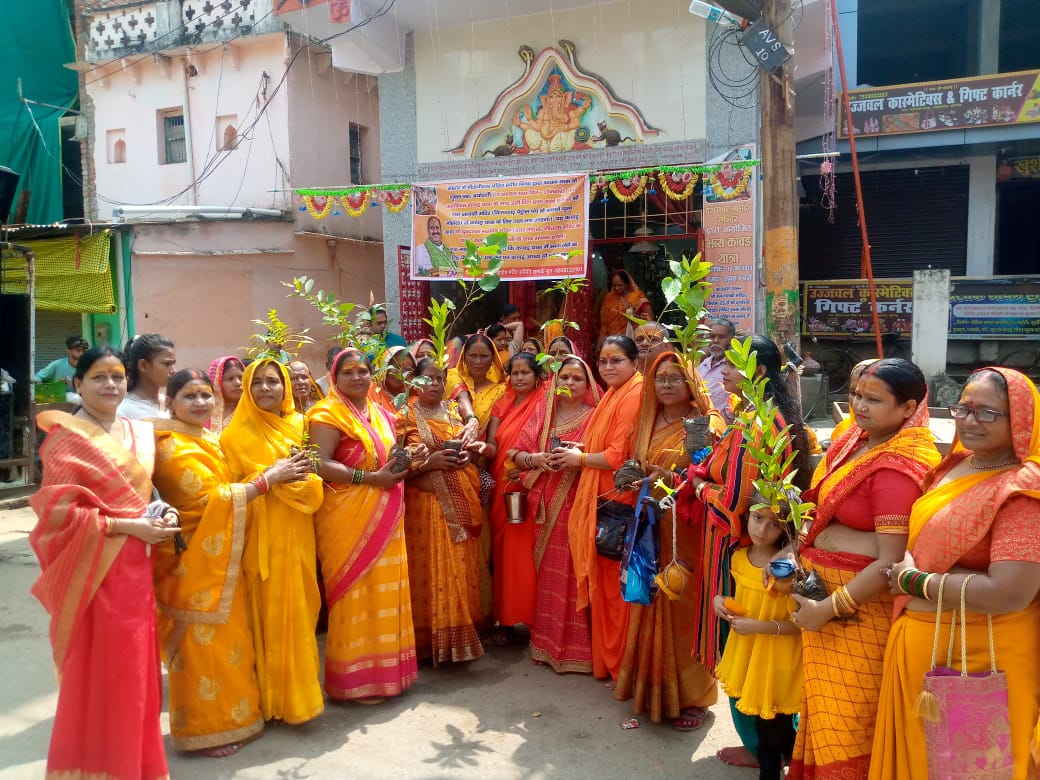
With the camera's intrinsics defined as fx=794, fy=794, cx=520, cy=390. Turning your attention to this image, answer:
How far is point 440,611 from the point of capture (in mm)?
4266

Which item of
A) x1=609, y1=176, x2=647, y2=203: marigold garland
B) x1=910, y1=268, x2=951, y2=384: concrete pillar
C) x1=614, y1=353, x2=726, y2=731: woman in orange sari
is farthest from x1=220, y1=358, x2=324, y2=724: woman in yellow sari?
x1=910, y1=268, x2=951, y2=384: concrete pillar

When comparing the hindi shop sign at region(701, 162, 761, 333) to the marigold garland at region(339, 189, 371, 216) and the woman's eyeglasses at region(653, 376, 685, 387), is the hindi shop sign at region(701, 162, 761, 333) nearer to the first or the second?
the marigold garland at region(339, 189, 371, 216)

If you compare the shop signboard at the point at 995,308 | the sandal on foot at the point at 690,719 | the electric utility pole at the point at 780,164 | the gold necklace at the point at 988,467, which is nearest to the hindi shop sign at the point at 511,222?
the electric utility pole at the point at 780,164

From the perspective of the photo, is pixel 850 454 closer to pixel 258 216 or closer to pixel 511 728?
pixel 511 728

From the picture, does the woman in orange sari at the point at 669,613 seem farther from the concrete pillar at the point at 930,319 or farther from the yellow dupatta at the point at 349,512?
the concrete pillar at the point at 930,319

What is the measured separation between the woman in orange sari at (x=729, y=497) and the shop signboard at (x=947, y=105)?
37.4 ft

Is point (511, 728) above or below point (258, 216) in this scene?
below

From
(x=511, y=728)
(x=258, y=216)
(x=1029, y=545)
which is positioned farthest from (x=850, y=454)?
(x=258, y=216)

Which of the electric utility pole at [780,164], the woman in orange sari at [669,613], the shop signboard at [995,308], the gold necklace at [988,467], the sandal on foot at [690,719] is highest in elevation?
the electric utility pole at [780,164]

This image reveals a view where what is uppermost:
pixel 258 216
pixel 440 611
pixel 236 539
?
pixel 258 216

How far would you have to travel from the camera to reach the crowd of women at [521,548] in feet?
7.65

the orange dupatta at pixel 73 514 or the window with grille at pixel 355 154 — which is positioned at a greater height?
the window with grille at pixel 355 154

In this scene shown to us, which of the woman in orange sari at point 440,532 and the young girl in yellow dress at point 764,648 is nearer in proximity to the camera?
the young girl in yellow dress at point 764,648

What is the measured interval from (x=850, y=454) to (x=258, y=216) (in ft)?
36.1
